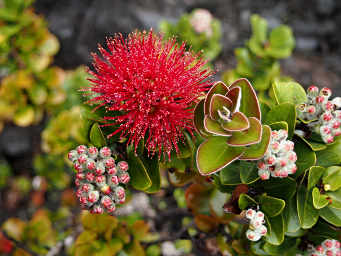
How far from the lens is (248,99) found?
0.82 m

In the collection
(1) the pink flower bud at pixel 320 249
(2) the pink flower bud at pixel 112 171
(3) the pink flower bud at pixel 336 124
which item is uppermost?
(3) the pink flower bud at pixel 336 124

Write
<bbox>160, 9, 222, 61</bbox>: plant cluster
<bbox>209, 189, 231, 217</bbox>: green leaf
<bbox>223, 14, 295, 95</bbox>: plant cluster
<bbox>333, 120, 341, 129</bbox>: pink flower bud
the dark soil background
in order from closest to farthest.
→ <bbox>333, 120, 341, 129</bbox>: pink flower bud → <bbox>209, 189, 231, 217</bbox>: green leaf → <bbox>223, 14, 295, 95</bbox>: plant cluster → <bbox>160, 9, 222, 61</bbox>: plant cluster → the dark soil background

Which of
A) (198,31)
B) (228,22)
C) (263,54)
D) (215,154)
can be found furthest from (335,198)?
(228,22)

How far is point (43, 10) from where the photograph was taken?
307 centimetres

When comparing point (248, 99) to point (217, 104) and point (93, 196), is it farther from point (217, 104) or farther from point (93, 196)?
point (93, 196)

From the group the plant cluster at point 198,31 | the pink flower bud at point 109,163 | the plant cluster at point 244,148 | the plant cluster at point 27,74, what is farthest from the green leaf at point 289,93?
the plant cluster at point 27,74

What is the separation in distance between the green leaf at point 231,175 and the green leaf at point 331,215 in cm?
25

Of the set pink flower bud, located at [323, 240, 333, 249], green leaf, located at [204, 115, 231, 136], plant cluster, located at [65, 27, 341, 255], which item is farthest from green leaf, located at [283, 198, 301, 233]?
green leaf, located at [204, 115, 231, 136]

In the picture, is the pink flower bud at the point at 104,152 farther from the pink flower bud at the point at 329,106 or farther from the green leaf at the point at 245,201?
the pink flower bud at the point at 329,106

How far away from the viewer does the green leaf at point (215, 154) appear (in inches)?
31.7

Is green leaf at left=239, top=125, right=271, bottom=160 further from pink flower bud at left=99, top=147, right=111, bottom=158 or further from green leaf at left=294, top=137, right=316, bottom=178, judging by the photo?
pink flower bud at left=99, top=147, right=111, bottom=158

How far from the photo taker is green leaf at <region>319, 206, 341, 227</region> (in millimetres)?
854

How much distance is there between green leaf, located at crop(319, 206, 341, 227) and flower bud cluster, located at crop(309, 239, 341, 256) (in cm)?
9

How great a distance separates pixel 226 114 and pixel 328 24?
126 inches
